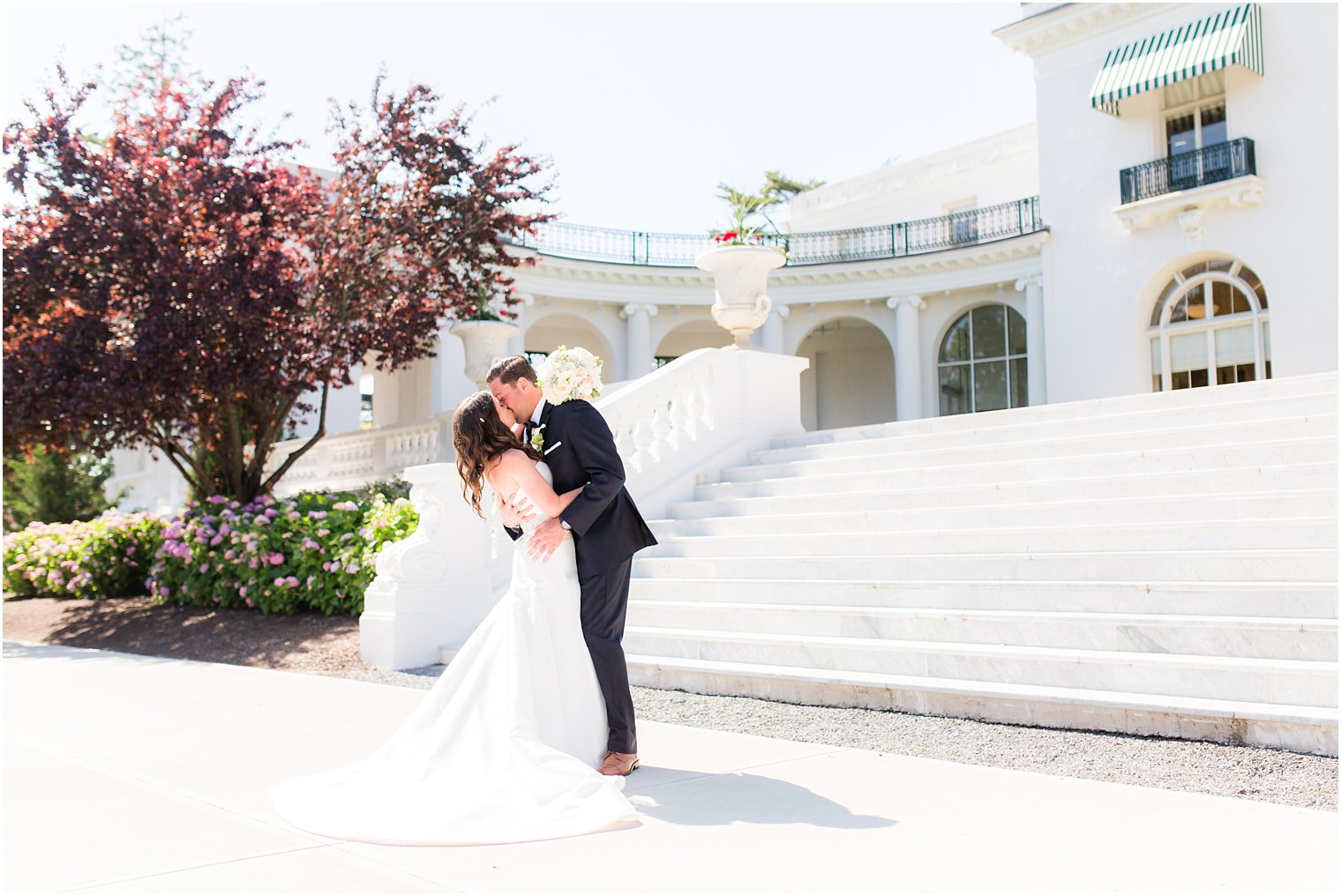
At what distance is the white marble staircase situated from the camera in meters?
4.94

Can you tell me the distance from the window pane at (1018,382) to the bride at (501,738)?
2233cm

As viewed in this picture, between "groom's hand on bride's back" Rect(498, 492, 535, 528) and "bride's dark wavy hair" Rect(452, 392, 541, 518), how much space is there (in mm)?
154

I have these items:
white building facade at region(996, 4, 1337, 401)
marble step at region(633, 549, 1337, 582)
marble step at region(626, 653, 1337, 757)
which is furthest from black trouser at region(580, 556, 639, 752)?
white building facade at region(996, 4, 1337, 401)

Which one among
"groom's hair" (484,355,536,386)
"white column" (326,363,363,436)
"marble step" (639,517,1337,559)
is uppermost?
"white column" (326,363,363,436)

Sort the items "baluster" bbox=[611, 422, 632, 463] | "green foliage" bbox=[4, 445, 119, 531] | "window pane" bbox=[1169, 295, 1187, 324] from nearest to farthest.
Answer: "baluster" bbox=[611, 422, 632, 463]
"green foliage" bbox=[4, 445, 119, 531]
"window pane" bbox=[1169, 295, 1187, 324]

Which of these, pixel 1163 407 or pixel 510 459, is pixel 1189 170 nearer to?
pixel 1163 407

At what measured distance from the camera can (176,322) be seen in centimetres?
1062

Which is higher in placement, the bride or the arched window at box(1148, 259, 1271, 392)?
the arched window at box(1148, 259, 1271, 392)

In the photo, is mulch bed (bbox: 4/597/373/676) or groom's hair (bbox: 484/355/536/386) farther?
mulch bed (bbox: 4/597/373/676)

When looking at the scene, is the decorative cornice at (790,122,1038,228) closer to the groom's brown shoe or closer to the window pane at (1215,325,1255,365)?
the window pane at (1215,325,1255,365)

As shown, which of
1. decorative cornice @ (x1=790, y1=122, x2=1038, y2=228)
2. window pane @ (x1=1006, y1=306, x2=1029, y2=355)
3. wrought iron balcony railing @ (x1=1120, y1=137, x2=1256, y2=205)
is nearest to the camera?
wrought iron balcony railing @ (x1=1120, y1=137, x2=1256, y2=205)

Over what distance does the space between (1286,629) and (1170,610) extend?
0.67 metres

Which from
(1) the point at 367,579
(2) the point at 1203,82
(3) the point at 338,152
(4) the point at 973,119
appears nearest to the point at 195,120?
(3) the point at 338,152

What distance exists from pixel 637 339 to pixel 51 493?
12.8 metres
